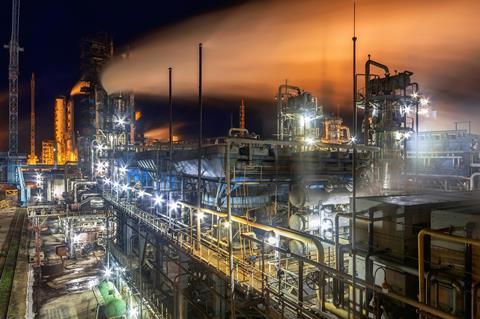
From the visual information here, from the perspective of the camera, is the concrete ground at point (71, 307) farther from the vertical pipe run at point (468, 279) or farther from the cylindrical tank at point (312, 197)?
the vertical pipe run at point (468, 279)

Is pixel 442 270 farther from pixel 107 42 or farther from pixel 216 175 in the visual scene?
pixel 107 42

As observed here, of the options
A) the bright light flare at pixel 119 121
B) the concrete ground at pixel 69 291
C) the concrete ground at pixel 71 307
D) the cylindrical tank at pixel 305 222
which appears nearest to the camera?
the cylindrical tank at pixel 305 222

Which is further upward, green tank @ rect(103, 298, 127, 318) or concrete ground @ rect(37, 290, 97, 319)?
green tank @ rect(103, 298, 127, 318)

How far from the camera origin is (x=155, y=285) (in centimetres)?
A: 1669

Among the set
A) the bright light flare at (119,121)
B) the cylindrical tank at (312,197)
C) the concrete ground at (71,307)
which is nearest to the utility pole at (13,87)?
the bright light flare at (119,121)

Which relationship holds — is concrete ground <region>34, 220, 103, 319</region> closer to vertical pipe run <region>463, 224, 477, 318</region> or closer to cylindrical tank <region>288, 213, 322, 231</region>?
cylindrical tank <region>288, 213, 322, 231</region>

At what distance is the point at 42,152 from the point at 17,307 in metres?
59.5

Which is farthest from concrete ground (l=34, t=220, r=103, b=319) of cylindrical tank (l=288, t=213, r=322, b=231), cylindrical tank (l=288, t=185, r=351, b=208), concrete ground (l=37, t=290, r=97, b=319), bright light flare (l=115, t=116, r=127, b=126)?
cylindrical tank (l=288, t=185, r=351, b=208)

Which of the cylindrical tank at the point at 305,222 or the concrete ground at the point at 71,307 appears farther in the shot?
the concrete ground at the point at 71,307

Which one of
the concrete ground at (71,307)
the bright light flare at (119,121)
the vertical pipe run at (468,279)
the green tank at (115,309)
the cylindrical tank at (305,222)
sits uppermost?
the bright light flare at (119,121)

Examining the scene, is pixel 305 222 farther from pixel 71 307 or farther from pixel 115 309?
pixel 71 307

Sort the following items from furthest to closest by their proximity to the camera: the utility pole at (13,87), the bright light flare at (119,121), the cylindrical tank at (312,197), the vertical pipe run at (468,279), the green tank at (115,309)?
the utility pole at (13,87), the bright light flare at (119,121), the green tank at (115,309), the cylindrical tank at (312,197), the vertical pipe run at (468,279)

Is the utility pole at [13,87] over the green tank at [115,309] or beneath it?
over

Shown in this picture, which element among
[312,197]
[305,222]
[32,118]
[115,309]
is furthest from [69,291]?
[32,118]
